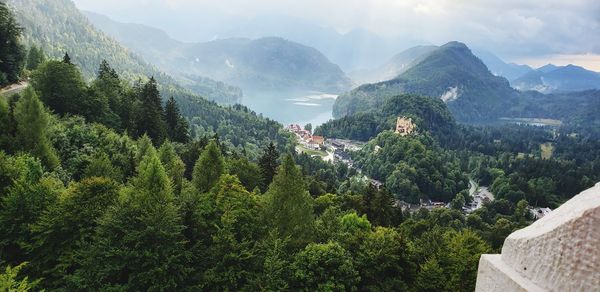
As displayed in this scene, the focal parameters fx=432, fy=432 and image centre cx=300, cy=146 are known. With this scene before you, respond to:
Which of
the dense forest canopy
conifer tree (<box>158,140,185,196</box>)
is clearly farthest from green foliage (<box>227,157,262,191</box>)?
conifer tree (<box>158,140,185,196</box>)

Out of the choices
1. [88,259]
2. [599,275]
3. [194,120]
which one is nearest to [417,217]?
[88,259]

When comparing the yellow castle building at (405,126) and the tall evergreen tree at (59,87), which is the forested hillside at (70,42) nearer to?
the yellow castle building at (405,126)

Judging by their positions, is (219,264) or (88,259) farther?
(219,264)

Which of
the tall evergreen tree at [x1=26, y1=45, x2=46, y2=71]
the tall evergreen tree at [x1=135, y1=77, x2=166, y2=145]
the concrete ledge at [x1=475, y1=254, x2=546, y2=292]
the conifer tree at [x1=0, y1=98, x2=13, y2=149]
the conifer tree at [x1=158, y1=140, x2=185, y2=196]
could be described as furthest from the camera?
the tall evergreen tree at [x1=26, y1=45, x2=46, y2=71]

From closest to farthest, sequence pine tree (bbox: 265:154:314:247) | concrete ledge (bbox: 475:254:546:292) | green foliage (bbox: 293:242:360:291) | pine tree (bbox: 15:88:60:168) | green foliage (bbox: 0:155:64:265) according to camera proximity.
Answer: concrete ledge (bbox: 475:254:546:292) → green foliage (bbox: 0:155:64:265) → green foliage (bbox: 293:242:360:291) → pine tree (bbox: 265:154:314:247) → pine tree (bbox: 15:88:60:168)

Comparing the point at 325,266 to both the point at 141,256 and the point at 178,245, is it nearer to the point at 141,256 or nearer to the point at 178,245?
the point at 178,245

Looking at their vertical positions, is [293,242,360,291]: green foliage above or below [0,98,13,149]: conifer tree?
below

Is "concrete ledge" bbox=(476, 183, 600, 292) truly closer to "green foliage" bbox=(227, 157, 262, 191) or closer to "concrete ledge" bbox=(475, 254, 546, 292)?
"concrete ledge" bbox=(475, 254, 546, 292)

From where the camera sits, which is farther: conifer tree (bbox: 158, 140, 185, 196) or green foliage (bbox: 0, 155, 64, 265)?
conifer tree (bbox: 158, 140, 185, 196)
